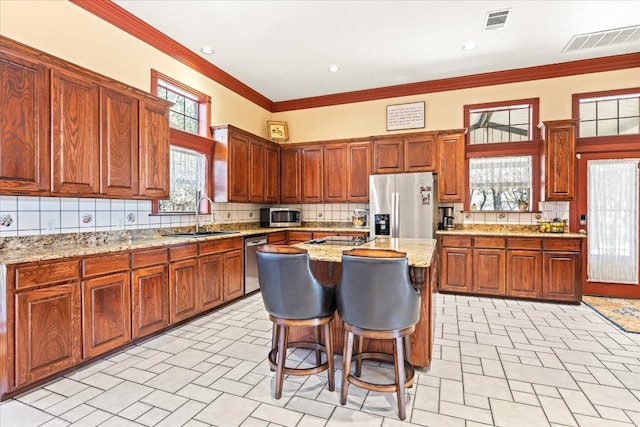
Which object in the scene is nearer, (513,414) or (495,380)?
(513,414)

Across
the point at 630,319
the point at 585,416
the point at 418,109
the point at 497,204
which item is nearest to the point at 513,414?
the point at 585,416

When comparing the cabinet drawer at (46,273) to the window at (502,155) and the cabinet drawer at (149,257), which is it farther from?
the window at (502,155)

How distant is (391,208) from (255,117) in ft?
9.37

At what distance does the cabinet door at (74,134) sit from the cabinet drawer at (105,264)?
602 mm

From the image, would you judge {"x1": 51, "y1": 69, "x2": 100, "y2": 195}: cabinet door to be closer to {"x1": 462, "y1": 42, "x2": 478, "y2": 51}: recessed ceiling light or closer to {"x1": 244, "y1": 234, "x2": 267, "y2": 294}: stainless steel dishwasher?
{"x1": 244, "y1": 234, "x2": 267, "y2": 294}: stainless steel dishwasher

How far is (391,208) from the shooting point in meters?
4.94

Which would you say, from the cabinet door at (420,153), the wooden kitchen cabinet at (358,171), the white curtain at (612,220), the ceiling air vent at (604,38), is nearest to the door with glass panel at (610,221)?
the white curtain at (612,220)

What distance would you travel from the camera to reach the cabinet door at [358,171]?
5.41 metres

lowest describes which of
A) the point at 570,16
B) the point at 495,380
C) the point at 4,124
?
the point at 495,380

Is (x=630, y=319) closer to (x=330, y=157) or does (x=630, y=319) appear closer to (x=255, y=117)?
(x=330, y=157)

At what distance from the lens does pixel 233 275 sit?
4262 mm

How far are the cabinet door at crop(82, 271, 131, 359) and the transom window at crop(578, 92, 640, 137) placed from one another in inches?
235

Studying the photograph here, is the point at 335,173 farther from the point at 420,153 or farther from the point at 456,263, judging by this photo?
the point at 456,263

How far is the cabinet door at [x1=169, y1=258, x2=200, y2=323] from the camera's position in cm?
333
